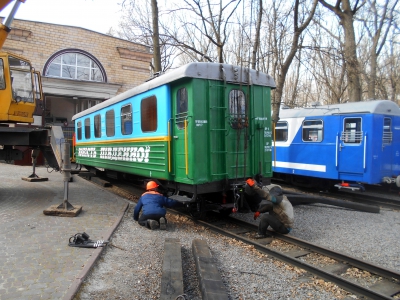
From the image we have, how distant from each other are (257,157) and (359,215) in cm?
315

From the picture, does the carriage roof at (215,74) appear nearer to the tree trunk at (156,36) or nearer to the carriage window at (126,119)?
the carriage window at (126,119)

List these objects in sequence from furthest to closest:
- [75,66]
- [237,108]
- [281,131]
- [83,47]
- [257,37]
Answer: [83,47]
[75,66]
[281,131]
[257,37]
[237,108]

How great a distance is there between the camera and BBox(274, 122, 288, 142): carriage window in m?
12.7

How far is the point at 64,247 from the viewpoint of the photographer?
17.6 feet

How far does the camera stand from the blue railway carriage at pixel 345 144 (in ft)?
32.4

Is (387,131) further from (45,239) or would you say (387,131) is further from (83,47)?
(83,47)

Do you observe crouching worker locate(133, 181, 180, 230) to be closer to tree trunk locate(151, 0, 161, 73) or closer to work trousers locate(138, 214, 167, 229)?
work trousers locate(138, 214, 167, 229)

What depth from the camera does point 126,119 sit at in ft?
29.6

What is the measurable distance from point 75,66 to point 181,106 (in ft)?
57.1

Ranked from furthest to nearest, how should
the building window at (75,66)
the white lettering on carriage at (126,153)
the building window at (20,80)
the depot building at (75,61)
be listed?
1. the building window at (75,66)
2. the depot building at (75,61)
3. the building window at (20,80)
4. the white lettering on carriage at (126,153)

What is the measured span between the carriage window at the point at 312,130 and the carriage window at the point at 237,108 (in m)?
5.02

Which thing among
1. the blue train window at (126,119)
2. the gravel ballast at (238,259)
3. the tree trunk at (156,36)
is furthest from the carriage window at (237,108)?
the tree trunk at (156,36)

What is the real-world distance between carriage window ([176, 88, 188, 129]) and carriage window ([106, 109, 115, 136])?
371 cm

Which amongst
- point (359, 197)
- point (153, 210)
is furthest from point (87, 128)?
point (359, 197)
